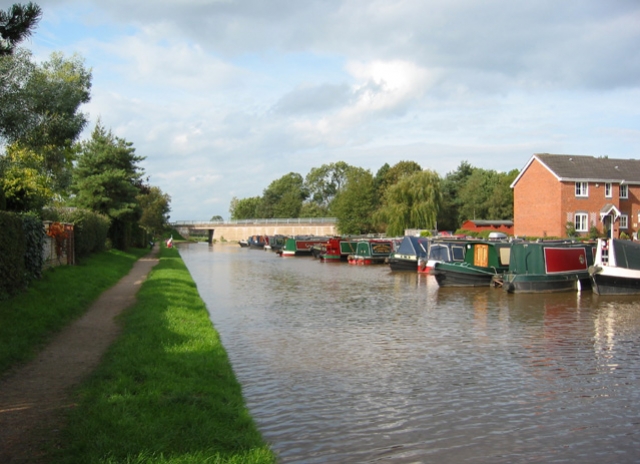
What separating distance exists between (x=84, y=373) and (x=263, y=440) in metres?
3.23

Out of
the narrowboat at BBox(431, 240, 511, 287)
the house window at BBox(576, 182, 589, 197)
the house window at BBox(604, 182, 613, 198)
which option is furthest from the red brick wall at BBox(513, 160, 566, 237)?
the narrowboat at BBox(431, 240, 511, 287)

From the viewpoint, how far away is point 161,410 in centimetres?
703

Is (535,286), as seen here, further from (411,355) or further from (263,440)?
(263,440)

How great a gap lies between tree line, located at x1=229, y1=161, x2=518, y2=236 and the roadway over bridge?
7374 millimetres

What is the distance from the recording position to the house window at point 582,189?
47.3 metres

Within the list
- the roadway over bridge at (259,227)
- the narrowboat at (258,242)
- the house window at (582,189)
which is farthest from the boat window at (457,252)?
the roadway over bridge at (259,227)

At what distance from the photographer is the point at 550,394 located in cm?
970

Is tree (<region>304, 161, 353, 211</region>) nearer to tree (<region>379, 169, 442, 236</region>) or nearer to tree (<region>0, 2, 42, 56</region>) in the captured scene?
tree (<region>379, 169, 442, 236</region>)

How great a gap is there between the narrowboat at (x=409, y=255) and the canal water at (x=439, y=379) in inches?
597

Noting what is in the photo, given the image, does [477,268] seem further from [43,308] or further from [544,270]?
[43,308]

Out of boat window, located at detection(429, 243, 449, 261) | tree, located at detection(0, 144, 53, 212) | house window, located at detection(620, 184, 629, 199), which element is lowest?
boat window, located at detection(429, 243, 449, 261)

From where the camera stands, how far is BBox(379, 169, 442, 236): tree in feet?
198

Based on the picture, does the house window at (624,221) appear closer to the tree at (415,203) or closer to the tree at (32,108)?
the tree at (415,203)

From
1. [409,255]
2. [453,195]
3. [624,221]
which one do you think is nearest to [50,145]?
[409,255]
